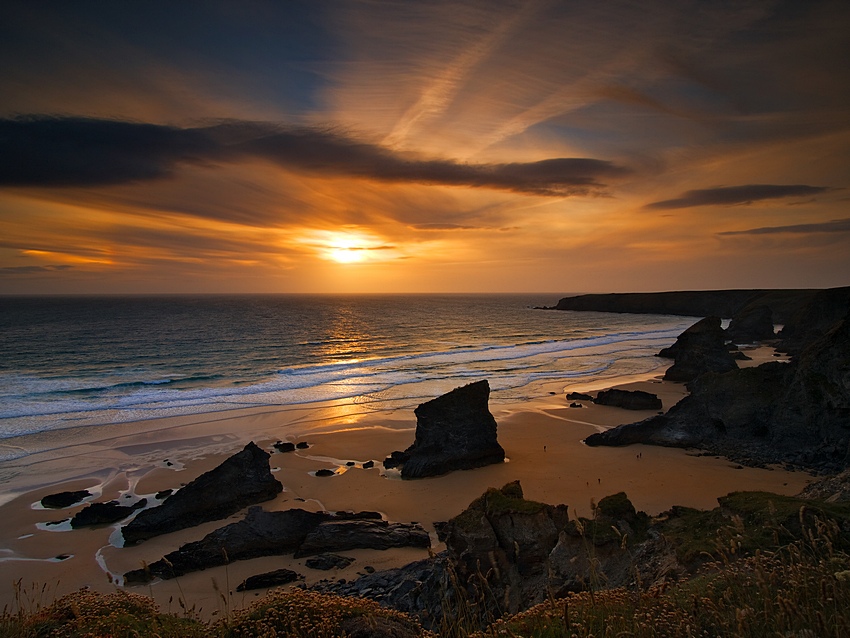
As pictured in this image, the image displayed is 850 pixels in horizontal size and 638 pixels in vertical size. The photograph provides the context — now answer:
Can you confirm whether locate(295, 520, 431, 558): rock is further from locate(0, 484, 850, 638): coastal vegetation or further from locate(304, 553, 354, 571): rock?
locate(0, 484, 850, 638): coastal vegetation

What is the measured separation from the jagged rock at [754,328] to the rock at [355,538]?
71.8m

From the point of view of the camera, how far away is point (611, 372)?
2021 inches

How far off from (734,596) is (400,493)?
15.9m

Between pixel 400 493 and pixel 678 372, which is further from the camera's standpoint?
pixel 678 372

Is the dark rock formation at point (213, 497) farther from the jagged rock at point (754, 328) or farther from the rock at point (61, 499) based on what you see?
the jagged rock at point (754, 328)

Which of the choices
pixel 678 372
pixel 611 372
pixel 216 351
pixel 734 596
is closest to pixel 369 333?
pixel 216 351

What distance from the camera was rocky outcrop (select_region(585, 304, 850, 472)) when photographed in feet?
65.5

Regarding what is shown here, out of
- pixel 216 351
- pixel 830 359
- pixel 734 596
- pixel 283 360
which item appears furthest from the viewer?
pixel 216 351

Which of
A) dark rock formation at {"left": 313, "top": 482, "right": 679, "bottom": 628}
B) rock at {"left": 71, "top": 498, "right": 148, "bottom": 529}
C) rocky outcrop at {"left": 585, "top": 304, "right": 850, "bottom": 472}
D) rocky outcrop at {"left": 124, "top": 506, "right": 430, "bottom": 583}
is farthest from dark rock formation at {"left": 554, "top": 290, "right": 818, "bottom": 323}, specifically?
rock at {"left": 71, "top": 498, "right": 148, "bottom": 529}

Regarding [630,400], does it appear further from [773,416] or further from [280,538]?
[280,538]

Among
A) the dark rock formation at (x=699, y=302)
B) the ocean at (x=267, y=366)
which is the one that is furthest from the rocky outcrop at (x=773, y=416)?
the dark rock formation at (x=699, y=302)

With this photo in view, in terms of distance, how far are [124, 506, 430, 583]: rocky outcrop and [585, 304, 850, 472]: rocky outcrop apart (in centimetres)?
1375

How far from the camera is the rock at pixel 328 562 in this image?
14.8 m

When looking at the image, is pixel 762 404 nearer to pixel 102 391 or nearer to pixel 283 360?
pixel 102 391
